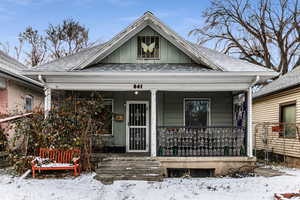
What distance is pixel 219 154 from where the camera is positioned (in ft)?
31.2

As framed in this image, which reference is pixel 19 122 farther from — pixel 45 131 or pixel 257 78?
pixel 257 78

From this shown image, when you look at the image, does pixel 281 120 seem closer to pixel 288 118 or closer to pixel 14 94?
pixel 288 118

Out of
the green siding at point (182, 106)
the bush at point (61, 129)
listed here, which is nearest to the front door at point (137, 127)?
the green siding at point (182, 106)

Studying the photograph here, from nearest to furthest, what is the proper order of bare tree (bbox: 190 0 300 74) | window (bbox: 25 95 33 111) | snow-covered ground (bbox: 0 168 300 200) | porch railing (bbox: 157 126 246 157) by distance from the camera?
snow-covered ground (bbox: 0 168 300 200), porch railing (bbox: 157 126 246 157), window (bbox: 25 95 33 111), bare tree (bbox: 190 0 300 74)

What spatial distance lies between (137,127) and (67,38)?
18136 mm

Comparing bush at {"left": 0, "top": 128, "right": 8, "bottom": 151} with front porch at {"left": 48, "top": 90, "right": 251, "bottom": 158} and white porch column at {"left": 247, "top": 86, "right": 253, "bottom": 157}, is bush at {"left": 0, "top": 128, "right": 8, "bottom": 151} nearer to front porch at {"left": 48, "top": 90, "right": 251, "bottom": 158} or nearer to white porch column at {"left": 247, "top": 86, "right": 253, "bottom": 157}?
front porch at {"left": 48, "top": 90, "right": 251, "bottom": 158}

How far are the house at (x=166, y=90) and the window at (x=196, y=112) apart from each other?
39mm

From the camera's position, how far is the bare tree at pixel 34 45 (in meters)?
26.0

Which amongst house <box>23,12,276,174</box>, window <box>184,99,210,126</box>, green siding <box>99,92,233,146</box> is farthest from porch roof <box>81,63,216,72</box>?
window <box>184,99,210,126</box>

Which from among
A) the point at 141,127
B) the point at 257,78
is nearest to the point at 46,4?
the point at 141,127

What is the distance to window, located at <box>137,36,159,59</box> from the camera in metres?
10.5

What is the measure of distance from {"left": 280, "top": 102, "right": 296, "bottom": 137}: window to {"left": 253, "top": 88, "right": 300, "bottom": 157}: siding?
0.71 feet

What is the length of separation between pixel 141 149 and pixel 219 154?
10.2 feet

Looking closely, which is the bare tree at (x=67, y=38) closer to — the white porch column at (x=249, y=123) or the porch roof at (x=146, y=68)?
the porch roof at (x=146, y=68)
